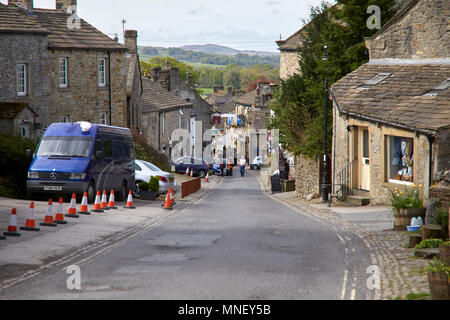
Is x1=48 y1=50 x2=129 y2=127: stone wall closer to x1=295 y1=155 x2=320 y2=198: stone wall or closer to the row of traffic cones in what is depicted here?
x1=295 y1=155 x2=320 y2=198: stone wall

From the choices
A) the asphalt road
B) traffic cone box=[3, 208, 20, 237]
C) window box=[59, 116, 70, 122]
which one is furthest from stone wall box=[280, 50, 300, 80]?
traffic cone box=[3, 208, 20, 237]

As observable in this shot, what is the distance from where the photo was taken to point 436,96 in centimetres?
2033

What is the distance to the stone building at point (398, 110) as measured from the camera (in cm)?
1897

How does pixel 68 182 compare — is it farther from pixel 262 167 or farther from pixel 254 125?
pixel 254 125

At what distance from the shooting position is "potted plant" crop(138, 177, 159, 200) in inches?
1020

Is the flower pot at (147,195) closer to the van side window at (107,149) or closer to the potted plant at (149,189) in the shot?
the potted plant at (149,189)

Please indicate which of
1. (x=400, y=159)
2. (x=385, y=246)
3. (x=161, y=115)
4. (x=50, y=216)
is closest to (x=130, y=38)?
(x=161, y=115)

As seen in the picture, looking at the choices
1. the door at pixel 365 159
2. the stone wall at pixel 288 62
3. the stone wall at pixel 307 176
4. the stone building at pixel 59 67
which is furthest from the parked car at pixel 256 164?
the door at pixel 365 159

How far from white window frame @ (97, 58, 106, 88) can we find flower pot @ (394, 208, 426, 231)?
86.8ft

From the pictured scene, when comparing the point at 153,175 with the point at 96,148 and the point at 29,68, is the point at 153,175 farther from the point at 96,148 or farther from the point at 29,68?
the point at 29,68

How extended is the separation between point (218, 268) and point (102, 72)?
30.0 meters

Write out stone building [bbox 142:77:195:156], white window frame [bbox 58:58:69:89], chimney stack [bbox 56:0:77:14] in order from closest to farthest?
white window frame [bbox 58:58:69:89] → chimney stack [bbox 56:0:77:14] → stone building [bbox 142:77:195:156]

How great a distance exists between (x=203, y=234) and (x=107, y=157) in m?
8.73
